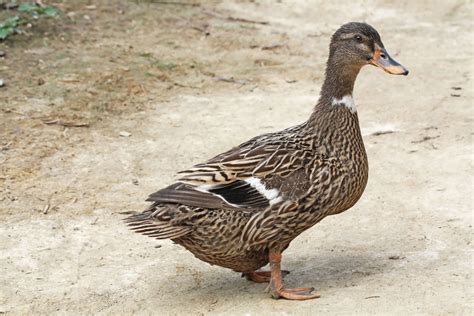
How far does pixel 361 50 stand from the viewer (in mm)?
6402

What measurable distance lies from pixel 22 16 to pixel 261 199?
21.1 feet

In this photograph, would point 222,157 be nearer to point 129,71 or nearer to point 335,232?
point 335,232

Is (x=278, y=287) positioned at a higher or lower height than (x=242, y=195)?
lower

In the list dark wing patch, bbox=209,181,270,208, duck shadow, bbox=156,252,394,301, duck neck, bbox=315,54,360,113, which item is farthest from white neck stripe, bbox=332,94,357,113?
duck shadow, bbox=156,252,394,301

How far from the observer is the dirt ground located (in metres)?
6.30

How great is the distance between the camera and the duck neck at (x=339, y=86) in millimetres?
6457

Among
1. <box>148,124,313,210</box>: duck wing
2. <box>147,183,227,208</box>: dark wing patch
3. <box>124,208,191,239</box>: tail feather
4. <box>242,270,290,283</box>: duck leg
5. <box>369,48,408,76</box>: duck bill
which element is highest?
<box>369,48,408,76</box>: duck bill

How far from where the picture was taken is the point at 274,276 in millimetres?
6023

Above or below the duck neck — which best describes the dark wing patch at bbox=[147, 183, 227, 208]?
below

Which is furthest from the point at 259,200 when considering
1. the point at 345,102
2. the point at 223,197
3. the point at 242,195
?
the point at 345,102

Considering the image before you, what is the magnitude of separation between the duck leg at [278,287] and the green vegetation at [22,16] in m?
5.89

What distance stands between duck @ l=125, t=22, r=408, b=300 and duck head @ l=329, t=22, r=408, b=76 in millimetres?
536

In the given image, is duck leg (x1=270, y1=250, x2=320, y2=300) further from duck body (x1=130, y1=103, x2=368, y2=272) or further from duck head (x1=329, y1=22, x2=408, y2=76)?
duck head (x1=329, y1=22, x2=408, y2=76)

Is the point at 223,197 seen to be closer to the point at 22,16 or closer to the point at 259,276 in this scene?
the point at 259,276
